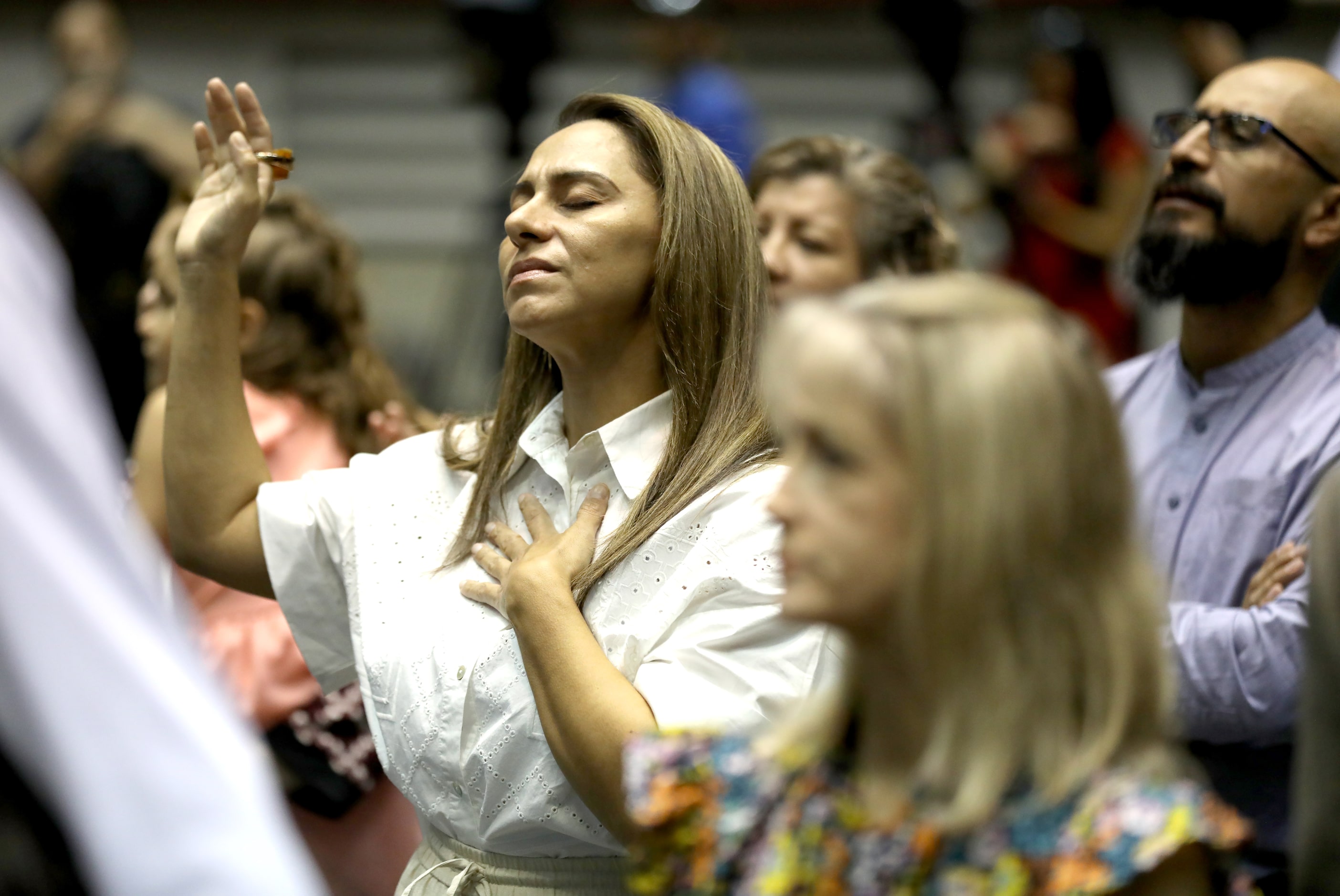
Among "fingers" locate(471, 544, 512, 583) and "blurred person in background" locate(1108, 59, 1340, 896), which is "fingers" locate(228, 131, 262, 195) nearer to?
"fingers" locate(471, 544, 512, 583)

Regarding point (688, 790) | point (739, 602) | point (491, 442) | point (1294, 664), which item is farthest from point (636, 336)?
point (1294, 664)

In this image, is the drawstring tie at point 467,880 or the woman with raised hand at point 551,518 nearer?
the woman with raised hand at point 551,518

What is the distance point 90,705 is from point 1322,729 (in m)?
1.18

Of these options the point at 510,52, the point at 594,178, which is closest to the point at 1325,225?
the point at 594,178

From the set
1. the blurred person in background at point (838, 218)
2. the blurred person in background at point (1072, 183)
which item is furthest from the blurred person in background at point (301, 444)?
the blurred person in background at point (1072, 183)

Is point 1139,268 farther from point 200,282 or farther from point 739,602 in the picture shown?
point 200,282

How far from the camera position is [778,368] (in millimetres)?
1344

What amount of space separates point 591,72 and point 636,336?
7715mm

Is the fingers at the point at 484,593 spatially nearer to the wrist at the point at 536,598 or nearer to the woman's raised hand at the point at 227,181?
the wrist at the point at 536,598

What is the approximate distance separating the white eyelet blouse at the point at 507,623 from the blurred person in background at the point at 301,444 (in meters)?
0.27

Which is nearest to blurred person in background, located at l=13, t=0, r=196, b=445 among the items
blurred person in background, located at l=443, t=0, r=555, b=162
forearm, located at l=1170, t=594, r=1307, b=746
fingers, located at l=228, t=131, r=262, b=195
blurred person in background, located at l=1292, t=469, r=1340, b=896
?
blurred person in background, located at l=443, t=0, r=555, b=162

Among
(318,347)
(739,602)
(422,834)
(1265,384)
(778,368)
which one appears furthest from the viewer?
(318,347)

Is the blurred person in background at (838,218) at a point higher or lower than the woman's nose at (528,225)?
lower

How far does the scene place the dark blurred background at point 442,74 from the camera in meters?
8.79
